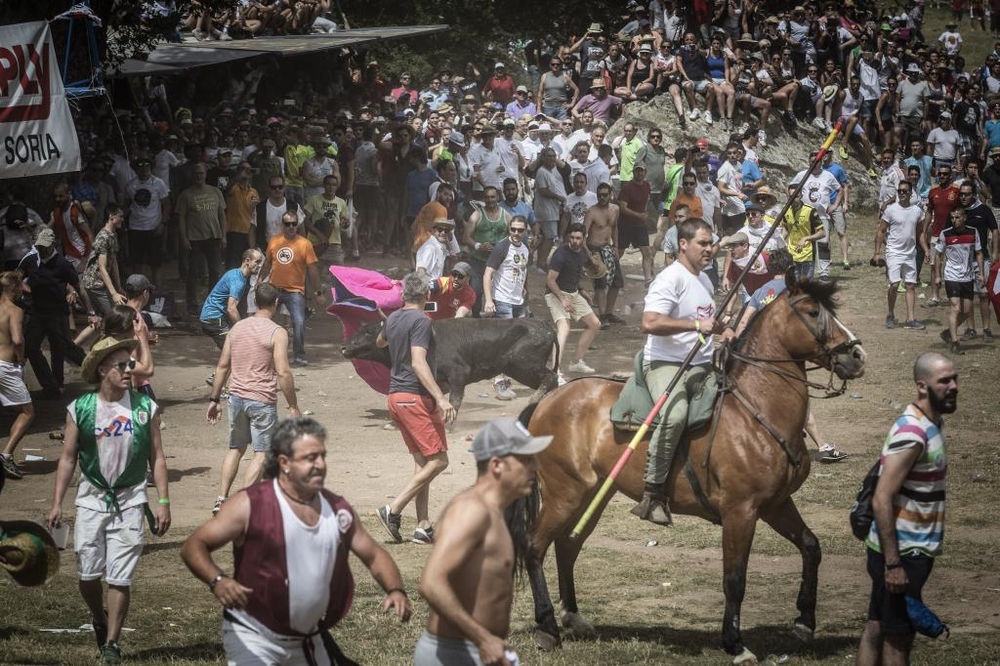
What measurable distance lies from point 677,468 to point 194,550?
160 inches

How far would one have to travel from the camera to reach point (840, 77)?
3142cm

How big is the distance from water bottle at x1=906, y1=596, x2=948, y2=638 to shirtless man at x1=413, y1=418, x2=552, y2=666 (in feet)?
7.47

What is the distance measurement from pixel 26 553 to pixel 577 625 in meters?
3.57

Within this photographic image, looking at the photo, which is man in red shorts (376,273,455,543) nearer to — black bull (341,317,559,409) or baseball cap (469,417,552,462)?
black bull (341,317,559,409)

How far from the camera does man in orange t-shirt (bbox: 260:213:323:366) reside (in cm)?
1748

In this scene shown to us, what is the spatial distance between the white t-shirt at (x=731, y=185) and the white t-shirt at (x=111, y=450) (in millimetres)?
17284

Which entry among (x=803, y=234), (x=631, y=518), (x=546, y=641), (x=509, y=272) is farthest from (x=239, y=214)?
(x=546, y=641)

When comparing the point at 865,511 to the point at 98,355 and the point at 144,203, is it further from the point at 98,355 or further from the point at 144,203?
the point at 144,203

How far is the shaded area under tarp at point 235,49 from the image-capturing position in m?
22.0

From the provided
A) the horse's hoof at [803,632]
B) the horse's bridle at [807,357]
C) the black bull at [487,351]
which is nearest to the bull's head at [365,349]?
the black bull at [487,351]

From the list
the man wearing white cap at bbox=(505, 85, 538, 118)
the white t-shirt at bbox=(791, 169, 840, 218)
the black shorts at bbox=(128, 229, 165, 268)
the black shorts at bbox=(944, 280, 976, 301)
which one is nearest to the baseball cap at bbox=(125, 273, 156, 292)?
the black shorts at bbox=(128, 229, 165, 268)

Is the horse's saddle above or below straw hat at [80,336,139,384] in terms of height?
below

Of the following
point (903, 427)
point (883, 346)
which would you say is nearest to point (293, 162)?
point (883, 346)

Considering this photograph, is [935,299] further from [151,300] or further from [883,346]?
[151,300]
